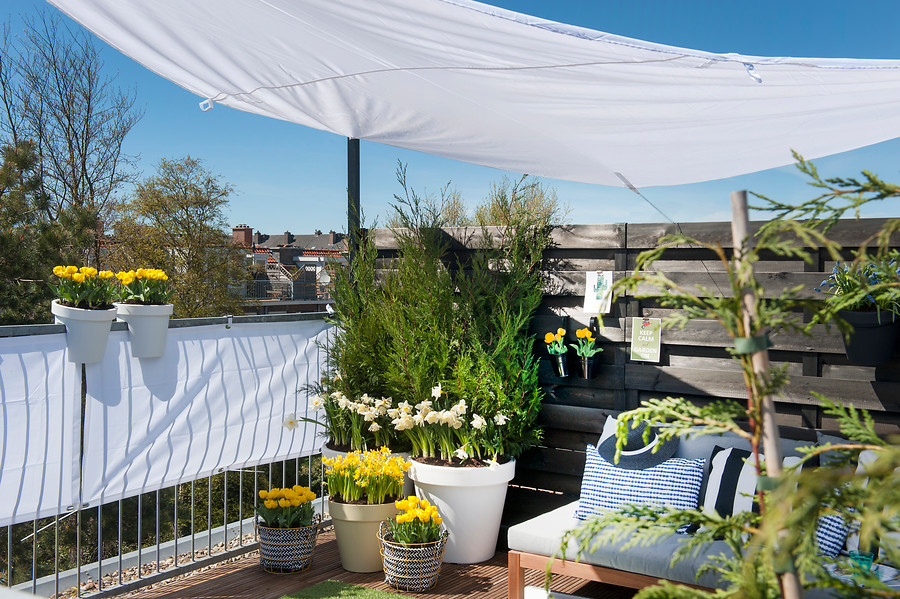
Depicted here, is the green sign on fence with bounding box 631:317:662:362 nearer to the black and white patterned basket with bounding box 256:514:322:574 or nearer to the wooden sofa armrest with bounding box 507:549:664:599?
the wooden sofa armrest with bounding box 507:549:664:599

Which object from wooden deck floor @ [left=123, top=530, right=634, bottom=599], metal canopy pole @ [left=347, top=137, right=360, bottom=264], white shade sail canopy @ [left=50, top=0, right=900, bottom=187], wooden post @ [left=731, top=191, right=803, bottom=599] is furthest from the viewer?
metal canopy pole @ [left=347, top=137, right=360, bottom=264]

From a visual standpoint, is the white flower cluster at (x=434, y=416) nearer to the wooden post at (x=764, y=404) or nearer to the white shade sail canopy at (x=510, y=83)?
the white shade sail canopy at (x=510, y=83)

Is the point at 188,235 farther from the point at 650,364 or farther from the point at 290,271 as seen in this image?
the point at 290,271

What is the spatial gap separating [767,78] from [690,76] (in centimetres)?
26

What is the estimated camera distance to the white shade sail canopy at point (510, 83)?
94.3 inches

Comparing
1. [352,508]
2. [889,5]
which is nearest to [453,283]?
[352,508]

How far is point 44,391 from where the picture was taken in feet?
11.2

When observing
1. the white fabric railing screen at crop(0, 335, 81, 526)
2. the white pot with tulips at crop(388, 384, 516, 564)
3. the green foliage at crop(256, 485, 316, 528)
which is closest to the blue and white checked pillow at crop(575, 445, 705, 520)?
the white pot with tulips at crop(388, 384, 516, 564)

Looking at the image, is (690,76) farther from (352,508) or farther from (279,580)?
(279,580)

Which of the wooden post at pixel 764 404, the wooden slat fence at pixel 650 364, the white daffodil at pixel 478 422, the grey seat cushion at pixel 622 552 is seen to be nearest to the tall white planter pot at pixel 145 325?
the white daffodil at pixel 478 422

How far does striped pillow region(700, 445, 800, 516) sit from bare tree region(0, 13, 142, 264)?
1537cm

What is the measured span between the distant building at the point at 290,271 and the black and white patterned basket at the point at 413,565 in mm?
1833

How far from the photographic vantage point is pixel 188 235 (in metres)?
20.9

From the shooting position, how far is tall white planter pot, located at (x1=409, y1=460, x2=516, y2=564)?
408cm
